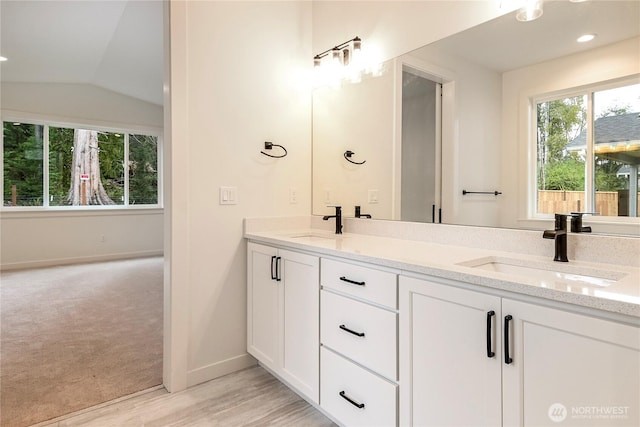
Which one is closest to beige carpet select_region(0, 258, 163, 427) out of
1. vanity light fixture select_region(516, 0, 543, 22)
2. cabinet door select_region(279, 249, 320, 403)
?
cabinet door select_region(279, 249, 320, 403)

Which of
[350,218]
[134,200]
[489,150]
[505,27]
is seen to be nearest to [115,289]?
[134,200]

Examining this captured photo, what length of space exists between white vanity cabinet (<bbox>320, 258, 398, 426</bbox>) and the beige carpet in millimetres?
1198

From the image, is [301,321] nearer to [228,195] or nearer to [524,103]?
[228,195]

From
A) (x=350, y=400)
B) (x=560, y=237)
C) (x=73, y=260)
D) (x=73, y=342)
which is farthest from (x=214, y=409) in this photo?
(x=73, y=260)

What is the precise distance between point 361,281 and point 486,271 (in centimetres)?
51

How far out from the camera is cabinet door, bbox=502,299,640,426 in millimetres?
833

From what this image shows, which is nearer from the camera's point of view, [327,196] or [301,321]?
[301,321]

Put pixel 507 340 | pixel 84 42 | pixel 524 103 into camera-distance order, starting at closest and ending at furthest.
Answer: pixel 507 340 < pixel 524 103 < pixel 84 42

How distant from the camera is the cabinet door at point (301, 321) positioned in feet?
5.70

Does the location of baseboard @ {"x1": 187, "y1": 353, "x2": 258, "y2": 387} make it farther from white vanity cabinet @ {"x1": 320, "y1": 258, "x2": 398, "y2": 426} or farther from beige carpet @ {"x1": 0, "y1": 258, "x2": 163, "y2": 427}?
white vanity cabinet @ {"x1": 320, "y1": 258, "x2": 398, "y2": 426}

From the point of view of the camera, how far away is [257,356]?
2.19m

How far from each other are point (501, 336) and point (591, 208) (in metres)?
0.77

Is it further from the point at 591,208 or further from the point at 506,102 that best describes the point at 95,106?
the point at 591,208

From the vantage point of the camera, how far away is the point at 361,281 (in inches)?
58.7
